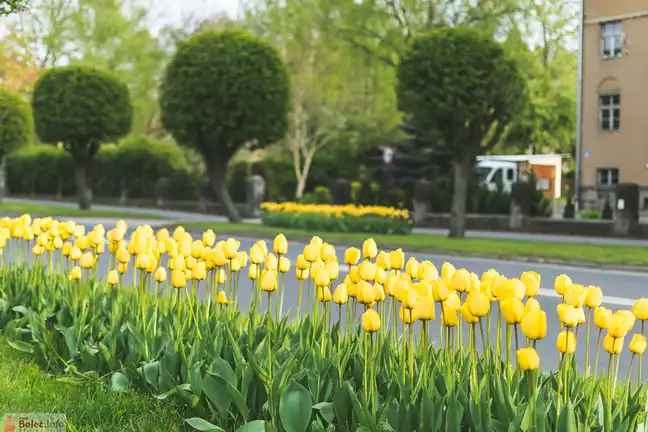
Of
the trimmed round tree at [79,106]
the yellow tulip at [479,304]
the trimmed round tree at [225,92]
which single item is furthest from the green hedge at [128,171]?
the yellow tulip at [479,304]

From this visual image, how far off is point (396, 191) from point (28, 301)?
918 inches

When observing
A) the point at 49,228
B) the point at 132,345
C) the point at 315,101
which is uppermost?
the point at 315,101

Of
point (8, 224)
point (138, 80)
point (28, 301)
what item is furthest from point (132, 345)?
point (138, 80)

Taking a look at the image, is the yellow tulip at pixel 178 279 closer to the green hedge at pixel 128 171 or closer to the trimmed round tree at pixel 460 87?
the trimmed round tree at pixel 460 87

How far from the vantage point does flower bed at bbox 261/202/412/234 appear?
20.3 metres

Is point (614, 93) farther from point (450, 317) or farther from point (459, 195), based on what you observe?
point (450, 317)

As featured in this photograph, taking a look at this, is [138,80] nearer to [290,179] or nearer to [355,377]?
[290,179]

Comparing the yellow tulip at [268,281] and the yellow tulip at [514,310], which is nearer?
the yellow tulip at [514,310]

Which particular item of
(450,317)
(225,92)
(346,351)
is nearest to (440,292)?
(450,317)

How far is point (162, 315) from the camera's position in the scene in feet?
15.2

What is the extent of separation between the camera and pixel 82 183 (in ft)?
101

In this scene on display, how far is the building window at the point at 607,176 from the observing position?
31.9m

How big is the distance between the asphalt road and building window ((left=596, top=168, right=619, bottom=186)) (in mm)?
19533

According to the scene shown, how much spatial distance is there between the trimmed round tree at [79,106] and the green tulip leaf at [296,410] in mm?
26325
